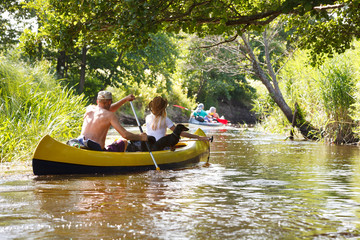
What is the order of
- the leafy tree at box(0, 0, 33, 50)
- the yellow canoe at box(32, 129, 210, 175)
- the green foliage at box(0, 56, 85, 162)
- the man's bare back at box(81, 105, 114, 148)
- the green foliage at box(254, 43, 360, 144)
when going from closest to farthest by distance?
1. the yellow canoe at box(32, 129, 210, 175)
2. the man's bare back at box(81, 105, 114, 148)
3. the green foliage at box(0, 56, 85, 162)
4. the green foliage at box(254, 43, 360, 144)
5. the leafy tree at box(0, 0, 33, 50)

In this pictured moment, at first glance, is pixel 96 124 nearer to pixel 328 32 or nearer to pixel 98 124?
pixel 98 124

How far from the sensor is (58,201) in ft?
17.9

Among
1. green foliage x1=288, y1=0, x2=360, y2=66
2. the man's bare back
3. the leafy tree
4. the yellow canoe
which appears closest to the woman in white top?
the yellow canoe

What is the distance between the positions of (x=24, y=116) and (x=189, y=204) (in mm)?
4786

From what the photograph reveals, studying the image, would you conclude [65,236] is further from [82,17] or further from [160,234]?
[82,17]

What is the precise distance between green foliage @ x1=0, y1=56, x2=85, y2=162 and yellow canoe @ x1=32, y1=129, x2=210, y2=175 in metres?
1.30

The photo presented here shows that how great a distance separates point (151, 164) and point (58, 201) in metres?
2.99

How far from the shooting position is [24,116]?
9.12m

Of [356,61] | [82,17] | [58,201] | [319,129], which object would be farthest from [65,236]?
[319,129]

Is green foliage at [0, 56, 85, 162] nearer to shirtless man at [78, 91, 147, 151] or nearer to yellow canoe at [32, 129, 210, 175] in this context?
yellow canoe at [32, 129, 210, 175]

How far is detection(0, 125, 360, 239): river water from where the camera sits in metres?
4.18

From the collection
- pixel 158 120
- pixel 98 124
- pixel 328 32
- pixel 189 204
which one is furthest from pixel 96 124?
pixel 328 32

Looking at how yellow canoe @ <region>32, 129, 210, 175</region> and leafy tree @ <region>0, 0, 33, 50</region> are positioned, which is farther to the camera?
leafy tree @ <region>0, 0, 33, 50</region>

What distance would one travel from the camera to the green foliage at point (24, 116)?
8.59m
